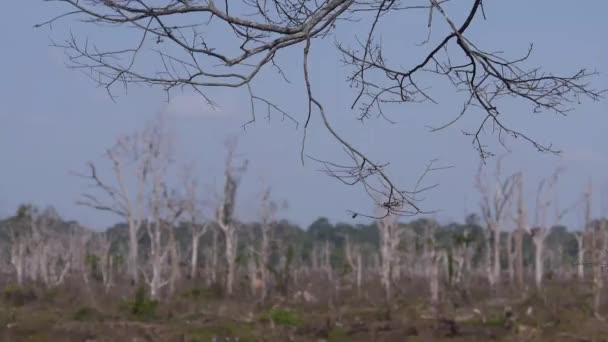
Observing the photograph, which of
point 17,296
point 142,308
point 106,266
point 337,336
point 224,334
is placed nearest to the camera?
point 224,334

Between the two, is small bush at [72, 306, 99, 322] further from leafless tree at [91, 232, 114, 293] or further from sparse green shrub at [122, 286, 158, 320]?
leafless tree at [91, 232, 114, 293]

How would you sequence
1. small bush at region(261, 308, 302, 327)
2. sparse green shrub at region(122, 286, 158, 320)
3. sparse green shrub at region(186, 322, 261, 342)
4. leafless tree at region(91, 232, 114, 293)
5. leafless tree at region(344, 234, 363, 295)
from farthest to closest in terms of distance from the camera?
leafless tree at region(344, 234, 363, 295) < leafless tree at region(91, 232, 114, 293) < sparse green shrub at region(122, 286, 158, 320) < small bush at region(261, 308, 302, 327) < sparse green shrub at region(186, 322, 261, 342)

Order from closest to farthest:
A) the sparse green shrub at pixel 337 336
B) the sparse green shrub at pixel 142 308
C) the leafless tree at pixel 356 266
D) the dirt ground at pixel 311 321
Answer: the dirt ground at pixel 311 321
the sparse green shrub at pixel 337 336
the sparse green shrub at pixel 142 308
the leafless tree at pixel 356 266

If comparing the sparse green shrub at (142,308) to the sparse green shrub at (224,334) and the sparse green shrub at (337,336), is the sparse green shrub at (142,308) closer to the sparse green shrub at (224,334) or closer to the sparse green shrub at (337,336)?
the sparse green shrub at (224,334)

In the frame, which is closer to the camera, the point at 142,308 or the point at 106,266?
the point at 142,308

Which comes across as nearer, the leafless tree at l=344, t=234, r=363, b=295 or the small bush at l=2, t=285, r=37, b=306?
the small bush at l=2, t=285, r=37, b=306

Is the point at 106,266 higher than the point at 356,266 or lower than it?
lower

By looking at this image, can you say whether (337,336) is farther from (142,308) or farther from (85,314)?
(85,314)

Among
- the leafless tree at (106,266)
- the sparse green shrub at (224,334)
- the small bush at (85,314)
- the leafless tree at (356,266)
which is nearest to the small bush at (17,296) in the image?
the leafless tree at (106,266)

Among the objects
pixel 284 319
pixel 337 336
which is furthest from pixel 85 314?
pixel 337 336

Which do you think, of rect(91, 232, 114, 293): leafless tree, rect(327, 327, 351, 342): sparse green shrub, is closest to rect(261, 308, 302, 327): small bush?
rect(327, 327, 351, 342): sparse green shrub

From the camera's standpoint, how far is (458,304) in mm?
28078

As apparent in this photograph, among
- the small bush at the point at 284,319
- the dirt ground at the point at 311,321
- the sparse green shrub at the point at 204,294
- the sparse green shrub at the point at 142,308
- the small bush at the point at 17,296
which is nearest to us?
the dirt ground at the point at 311,321

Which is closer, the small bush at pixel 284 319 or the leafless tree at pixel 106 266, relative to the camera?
the small bush at pixel 284 319
